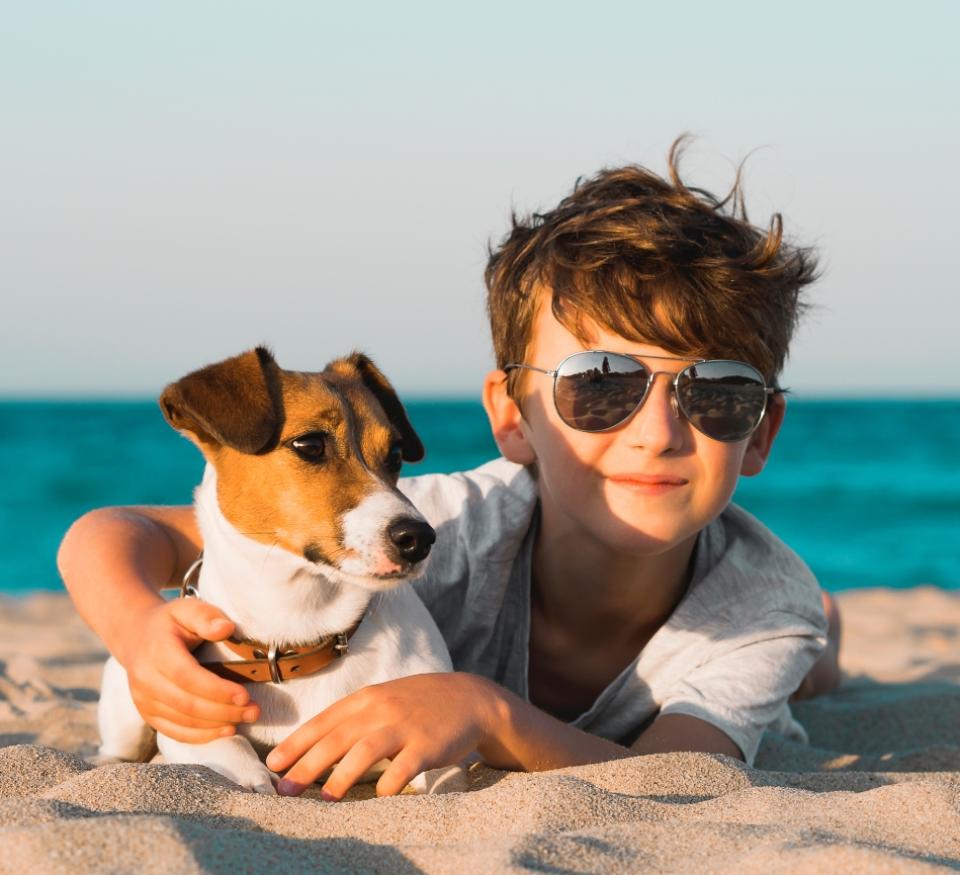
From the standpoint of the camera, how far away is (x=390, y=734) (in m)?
2.62

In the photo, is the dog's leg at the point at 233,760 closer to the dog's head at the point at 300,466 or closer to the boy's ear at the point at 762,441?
the dog's head at the point at 300,466

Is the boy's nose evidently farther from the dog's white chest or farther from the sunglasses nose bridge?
the dog's white chest

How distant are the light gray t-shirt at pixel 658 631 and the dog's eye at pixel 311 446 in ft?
2.98

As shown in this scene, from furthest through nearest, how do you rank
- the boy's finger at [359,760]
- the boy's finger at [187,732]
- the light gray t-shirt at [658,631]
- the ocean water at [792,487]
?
1. the ocean water at [792,487]
2. the light gray t-shirt at [658,631]
3. the boy's finger at [187,732]
4. the boy's finger at [359,760]

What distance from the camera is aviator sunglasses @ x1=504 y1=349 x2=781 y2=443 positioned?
11.1 feet

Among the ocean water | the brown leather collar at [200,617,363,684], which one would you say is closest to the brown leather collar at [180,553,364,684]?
the brown leather collar at [200,617,363,684]

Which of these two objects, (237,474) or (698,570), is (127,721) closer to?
(237,474)

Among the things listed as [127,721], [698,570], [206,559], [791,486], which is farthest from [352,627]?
[791,486]

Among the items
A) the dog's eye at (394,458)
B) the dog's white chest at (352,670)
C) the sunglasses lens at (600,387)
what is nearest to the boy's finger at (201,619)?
the dog's white chest at (352,670)

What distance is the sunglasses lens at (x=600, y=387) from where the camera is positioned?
3396 millimetres

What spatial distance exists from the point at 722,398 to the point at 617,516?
0.46 m

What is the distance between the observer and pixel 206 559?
120 inches

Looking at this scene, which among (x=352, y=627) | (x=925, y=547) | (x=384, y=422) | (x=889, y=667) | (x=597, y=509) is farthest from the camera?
(x=925, y=547)

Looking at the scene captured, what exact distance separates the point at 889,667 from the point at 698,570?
256 cm
